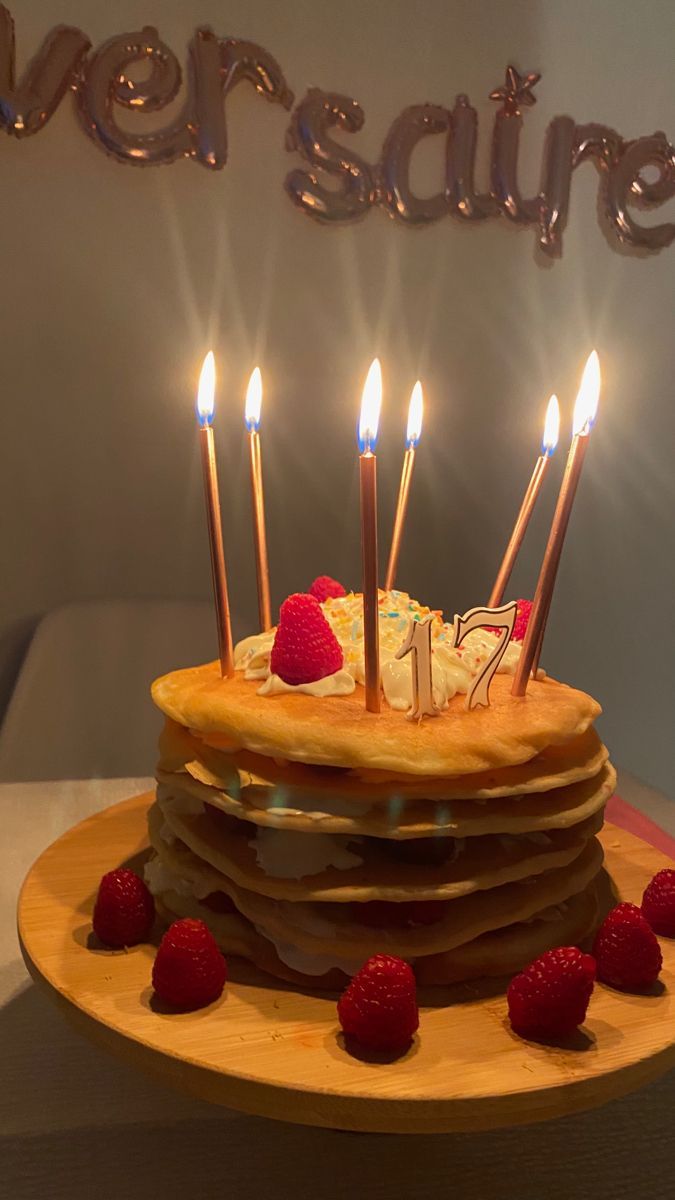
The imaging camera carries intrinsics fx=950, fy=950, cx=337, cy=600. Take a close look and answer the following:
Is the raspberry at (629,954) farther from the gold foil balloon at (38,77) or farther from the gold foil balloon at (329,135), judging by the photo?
the gold foil balloon at (38,77)

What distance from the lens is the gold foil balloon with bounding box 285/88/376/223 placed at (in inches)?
103

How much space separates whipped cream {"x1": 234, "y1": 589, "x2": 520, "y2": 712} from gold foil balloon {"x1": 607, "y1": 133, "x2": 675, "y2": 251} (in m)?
1.99

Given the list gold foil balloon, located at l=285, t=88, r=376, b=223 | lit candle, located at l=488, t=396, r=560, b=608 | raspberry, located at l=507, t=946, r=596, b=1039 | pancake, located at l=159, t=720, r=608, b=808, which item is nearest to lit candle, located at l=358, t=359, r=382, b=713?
pancake, located at l=159, t=720, r=608, b=808

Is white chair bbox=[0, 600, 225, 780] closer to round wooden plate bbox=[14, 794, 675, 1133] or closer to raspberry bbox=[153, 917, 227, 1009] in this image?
round wooden plate bbox=[14, 794, 675, 1133]

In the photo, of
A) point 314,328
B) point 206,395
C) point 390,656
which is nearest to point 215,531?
point 206,395

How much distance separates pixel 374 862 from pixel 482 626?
1.33ft

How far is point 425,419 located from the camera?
2.92 metres

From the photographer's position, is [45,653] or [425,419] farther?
[425,419]

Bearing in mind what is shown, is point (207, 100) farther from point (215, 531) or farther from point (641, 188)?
point (215, 531)

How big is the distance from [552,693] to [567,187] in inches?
84.4

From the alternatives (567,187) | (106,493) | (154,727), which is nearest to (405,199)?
(567,187)

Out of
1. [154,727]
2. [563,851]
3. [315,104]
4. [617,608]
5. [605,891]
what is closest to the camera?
[563,851]

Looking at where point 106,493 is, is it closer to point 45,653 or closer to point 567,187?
point 45,653

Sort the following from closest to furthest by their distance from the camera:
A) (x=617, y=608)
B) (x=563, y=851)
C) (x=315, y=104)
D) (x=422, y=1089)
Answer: (x=422, y=1089) < (x=563, y=851) < (x=315, y=104) < (x=617, y=608)
